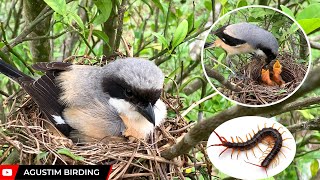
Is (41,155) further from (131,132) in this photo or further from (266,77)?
(266,77)

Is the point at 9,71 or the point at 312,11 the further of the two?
the point at 9,71

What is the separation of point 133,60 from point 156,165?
753 mm

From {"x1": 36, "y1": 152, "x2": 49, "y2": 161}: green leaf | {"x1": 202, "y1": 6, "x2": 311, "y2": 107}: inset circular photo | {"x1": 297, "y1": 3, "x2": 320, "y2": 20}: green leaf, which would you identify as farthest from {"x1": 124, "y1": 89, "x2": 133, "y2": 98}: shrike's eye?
{"x1": 297, "y1": 3, "x2": 320, "y2": 20}: green leaf

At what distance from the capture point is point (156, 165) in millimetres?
2959

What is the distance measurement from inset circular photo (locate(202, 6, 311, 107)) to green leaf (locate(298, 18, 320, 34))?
0.11 ft

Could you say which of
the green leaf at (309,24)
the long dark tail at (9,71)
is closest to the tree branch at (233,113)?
the green leaf at (309,24)

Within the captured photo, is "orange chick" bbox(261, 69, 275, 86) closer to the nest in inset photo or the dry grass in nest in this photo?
the nest in inset photo

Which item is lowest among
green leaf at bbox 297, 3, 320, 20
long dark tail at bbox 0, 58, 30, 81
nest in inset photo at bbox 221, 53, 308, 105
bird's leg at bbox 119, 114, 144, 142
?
bird's leg at bbox 119, 114, 144, 142

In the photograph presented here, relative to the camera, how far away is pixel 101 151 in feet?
10.4

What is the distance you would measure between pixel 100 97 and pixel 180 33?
70cm

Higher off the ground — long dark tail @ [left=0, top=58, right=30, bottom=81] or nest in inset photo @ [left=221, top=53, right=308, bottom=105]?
long dark tail @ [left=0, top=58, right=30, bottom=81]

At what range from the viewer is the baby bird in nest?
9.09 feet

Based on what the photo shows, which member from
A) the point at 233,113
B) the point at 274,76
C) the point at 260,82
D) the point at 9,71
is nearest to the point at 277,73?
the point at 274,76

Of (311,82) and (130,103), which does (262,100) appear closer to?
(311,82)
